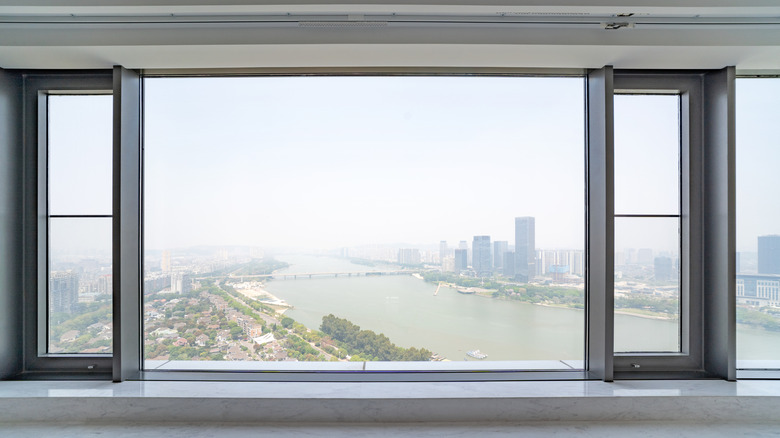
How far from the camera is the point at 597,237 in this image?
2.18 m

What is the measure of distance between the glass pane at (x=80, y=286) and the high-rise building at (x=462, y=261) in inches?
73.1

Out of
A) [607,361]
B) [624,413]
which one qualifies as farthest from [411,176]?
[624,413]

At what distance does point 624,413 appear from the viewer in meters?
1.97

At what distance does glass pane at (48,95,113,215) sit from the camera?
2.28 metres

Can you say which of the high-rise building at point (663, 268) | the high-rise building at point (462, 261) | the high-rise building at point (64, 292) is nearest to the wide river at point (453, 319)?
the high-rise building at point (462, 261)

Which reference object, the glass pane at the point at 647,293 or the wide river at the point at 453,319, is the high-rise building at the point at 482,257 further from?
the glass pane at the point at 647,293

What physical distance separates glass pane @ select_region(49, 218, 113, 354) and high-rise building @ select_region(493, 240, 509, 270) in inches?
81.2

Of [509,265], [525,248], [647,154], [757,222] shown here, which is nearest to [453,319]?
[509,265]

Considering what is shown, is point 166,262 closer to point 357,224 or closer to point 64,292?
point 64,292

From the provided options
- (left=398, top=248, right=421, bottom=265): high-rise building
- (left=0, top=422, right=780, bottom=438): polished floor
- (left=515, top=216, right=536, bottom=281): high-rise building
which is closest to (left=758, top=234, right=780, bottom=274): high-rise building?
(left=0, top=422, right=780, bottom=438): polished floor

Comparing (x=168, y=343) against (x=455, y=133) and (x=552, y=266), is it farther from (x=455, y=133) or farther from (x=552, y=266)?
(x=552, y=266)

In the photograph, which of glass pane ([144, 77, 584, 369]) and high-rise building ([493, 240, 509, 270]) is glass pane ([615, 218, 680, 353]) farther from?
high-rise building ([493, 240, 509, 270])

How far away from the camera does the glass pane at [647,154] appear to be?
2301 mm

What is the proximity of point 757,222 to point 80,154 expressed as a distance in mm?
3678
